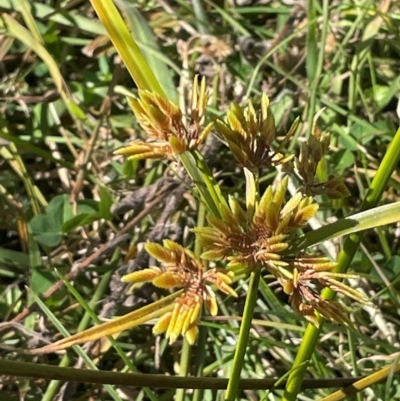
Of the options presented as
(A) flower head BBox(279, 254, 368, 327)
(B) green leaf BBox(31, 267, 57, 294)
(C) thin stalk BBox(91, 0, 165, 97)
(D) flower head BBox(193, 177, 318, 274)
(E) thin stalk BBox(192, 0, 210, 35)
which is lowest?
(B) green leaf BBox(31, 267, 57, 294)

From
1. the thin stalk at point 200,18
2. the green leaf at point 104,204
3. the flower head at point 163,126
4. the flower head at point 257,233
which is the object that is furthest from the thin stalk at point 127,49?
the thin stalk at point 200,18

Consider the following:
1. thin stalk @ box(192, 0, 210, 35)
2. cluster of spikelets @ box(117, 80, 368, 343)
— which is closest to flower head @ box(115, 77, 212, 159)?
cluster of spikelets @ box(117, 80, 368, 343)

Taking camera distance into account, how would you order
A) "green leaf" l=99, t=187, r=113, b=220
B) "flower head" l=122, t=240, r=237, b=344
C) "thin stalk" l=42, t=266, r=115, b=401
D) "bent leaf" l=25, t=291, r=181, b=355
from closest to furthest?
"flower head" l=122, t=240, r=237, b=344 → "bent leaf" l=25, t=291, r=181, b=355 → "thin stalk" l=42, t=266, r=115, b=401 → "green leaf" l=99, t=187, r=113, b=220

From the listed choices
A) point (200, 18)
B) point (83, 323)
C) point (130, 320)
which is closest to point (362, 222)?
point (130, 320)

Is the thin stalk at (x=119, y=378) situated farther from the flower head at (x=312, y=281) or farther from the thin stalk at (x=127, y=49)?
the thin stalk at (x=127, y=49)

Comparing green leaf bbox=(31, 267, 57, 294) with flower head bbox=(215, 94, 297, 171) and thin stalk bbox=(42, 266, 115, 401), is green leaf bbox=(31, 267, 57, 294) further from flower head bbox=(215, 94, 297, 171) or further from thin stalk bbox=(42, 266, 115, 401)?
flower head bbox=(215, 94, 297, 171)

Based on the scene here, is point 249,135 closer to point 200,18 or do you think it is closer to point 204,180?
point 204,180
